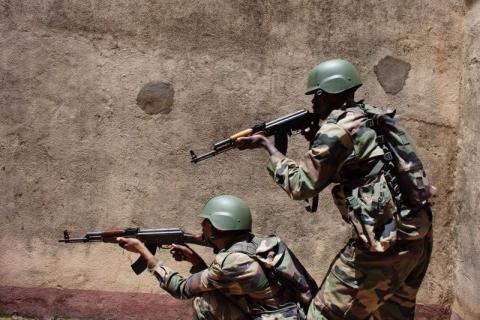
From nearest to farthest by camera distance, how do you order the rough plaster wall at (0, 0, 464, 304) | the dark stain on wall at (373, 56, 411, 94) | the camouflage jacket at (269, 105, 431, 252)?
the camouflage jacket at (269, 105, 431, 252)
the rough plaster wall at (0, 0, 464, 304)
the dark stain on wall at (373, 56, 411, 94)

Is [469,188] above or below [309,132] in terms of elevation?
below

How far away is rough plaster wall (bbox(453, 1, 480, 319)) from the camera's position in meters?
4.67

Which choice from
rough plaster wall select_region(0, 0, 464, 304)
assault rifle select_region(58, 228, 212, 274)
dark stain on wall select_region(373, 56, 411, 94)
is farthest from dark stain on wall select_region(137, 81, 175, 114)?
dark stain on wall select_region(373, 56, 411, 94)

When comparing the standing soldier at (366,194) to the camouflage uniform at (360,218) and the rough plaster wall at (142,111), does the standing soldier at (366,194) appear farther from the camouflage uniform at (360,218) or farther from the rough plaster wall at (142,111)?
the rough plaster wall at (142,111)

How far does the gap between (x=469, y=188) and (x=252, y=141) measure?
2.11 metres

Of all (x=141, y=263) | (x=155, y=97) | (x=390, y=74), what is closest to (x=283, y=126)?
(x=141, y=263)

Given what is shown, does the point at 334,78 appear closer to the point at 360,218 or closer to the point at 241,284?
the point at 360,218

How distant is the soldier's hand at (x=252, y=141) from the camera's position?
11.4 feet

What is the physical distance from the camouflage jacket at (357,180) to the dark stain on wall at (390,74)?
1810mm

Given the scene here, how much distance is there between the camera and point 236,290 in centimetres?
332

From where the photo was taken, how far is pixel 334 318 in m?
3.18

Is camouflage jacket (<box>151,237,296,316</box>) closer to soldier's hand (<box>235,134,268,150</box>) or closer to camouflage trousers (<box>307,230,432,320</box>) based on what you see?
camouflage trousers (<box>307,230,432,320</box>)

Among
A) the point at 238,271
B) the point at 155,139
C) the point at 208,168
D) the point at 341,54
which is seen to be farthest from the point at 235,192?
the point at 238,271

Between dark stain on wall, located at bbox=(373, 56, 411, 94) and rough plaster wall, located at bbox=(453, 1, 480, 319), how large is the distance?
19.5 inches
